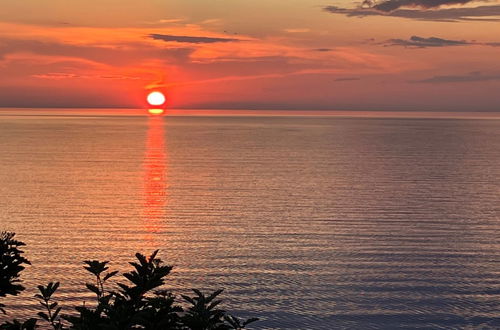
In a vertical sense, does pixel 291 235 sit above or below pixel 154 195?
below

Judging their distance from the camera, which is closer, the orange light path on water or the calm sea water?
the calm sea water

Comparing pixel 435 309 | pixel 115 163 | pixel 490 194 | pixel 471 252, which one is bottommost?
pixel 435 309

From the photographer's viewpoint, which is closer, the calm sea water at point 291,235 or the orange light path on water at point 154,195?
the calm sea water at point 291,235

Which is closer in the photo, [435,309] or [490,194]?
[435,309]

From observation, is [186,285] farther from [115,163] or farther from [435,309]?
[115,163]

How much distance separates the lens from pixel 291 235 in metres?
46.2

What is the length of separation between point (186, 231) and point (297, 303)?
724 inches

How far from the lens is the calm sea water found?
31.6 metres

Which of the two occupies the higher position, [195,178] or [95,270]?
[195,178]

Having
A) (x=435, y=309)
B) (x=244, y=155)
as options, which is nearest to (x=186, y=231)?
(x=435, y=309)

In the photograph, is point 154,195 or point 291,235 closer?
point 291,235

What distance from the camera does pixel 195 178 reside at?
8381cm

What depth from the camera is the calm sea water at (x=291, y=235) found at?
31.6 metres

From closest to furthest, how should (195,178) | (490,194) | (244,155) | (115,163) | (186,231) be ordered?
(186,231), (490,194), (195,178), (115,163), (244,155)
